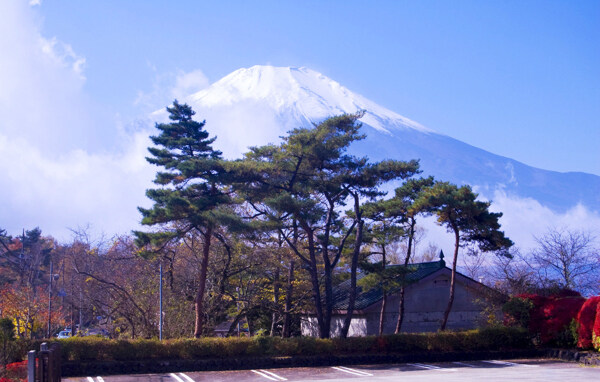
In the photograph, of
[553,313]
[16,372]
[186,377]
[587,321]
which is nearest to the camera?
[16,372]

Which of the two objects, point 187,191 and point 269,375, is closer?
point 269,375

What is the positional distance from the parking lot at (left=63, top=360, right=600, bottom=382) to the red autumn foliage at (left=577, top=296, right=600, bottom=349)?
1.31m

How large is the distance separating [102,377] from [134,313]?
8805mm

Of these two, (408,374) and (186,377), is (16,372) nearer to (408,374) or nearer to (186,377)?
(186,377)

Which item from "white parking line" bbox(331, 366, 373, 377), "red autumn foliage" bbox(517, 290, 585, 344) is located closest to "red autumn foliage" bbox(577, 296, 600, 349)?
"red autumn foliage" bbox(517, 290, 585, 344)

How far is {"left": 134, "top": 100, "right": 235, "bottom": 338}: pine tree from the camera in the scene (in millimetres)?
21484

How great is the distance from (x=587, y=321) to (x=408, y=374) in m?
7.38

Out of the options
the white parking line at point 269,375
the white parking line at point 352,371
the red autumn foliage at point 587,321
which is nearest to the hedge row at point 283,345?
the white parking line at point 352,371

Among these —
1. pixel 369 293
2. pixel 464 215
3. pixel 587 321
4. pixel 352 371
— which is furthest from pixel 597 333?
pixel 369 293

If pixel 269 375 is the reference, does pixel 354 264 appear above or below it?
above

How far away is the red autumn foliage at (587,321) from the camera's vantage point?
64.1 feet

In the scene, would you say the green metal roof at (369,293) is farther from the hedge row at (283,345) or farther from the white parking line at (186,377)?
the white parking line at (186,377)

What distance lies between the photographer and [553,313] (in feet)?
72.0

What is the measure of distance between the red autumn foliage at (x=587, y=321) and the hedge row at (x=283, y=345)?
2652mm
